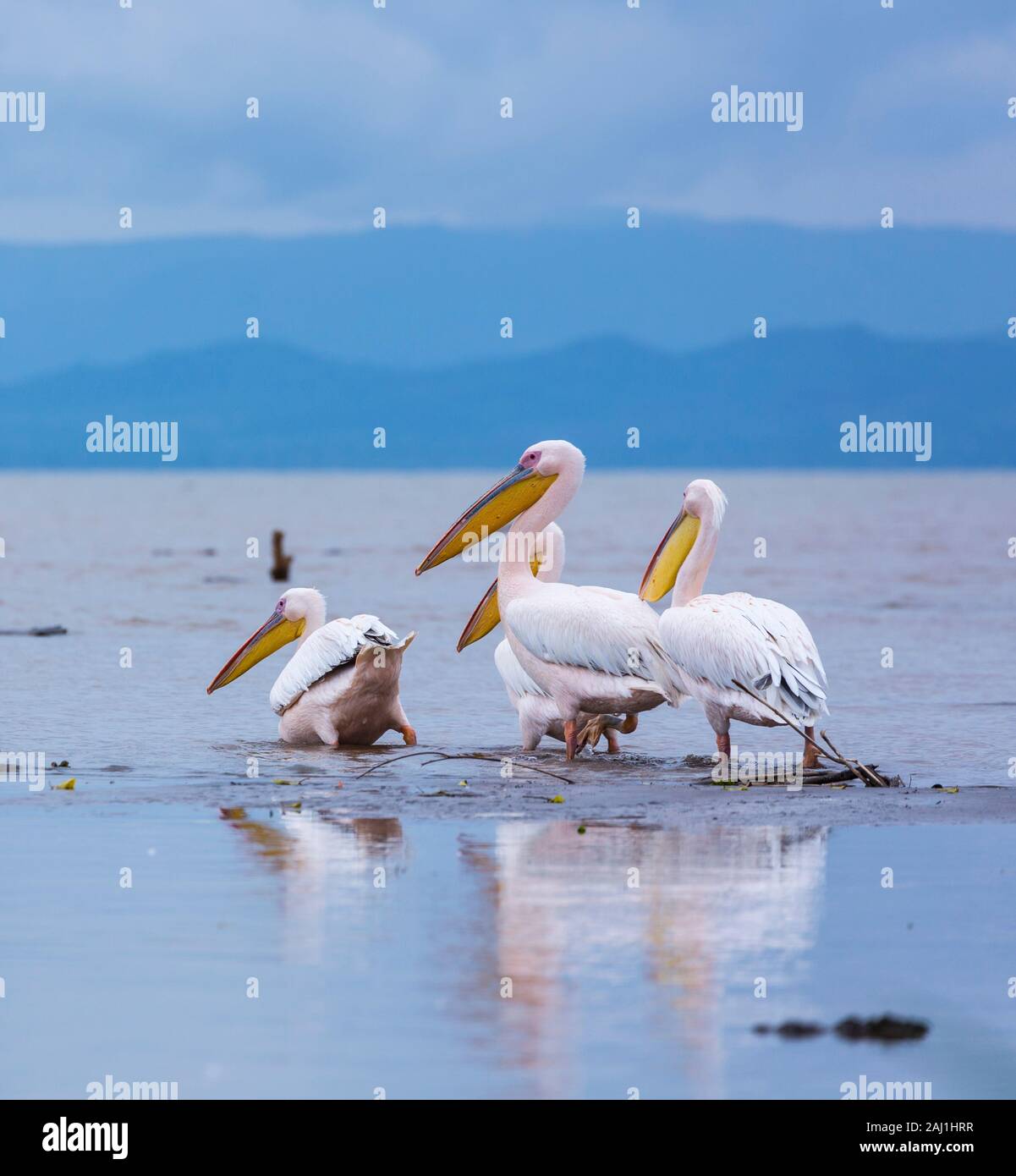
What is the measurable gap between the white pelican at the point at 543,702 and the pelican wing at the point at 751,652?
0.56 m

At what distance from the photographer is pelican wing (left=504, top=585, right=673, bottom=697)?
8.48 meters

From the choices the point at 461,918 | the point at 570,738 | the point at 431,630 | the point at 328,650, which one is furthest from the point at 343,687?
the point at 431,630

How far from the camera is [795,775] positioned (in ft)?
26.5

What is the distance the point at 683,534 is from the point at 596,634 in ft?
3.44

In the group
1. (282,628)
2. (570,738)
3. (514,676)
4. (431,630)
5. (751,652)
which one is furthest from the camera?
(431,630)

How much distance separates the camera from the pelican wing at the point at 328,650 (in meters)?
9.20

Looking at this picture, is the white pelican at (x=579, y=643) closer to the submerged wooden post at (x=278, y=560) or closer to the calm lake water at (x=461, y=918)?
the calm lake water at (x=461, y=918)

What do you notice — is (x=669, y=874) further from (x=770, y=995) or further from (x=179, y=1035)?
(x=179, y=1035)

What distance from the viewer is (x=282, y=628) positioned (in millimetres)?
10328

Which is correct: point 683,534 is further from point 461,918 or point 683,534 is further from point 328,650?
point 461,918

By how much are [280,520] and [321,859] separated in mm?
53808

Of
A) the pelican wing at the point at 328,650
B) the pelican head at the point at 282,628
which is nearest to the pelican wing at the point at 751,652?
the pelican wing at the point at 328,650
